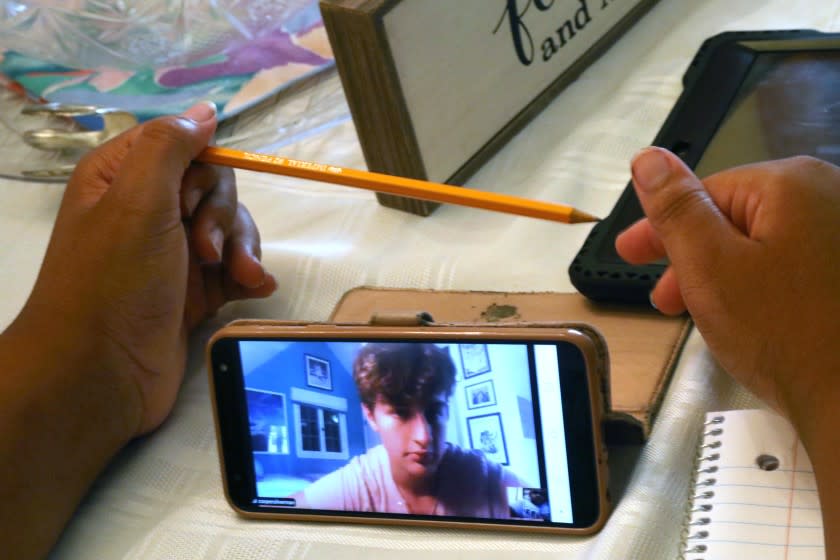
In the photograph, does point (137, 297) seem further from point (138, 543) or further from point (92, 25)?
point (92, 25)

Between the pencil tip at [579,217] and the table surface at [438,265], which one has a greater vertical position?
the pencil tip at [579,217]

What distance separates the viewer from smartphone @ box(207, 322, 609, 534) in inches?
16.8

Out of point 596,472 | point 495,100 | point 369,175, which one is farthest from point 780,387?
point 495,100

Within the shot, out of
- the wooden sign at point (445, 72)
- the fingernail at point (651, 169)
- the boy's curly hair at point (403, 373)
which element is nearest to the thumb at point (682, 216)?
the fingernail at point (651, 169)

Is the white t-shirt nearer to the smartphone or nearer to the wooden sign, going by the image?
the smartphone

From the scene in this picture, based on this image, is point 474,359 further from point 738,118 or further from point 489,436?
point 738,118

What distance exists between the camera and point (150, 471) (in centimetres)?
53

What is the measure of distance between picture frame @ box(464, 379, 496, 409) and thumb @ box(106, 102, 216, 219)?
0.21m

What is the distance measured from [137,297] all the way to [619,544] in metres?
0.28

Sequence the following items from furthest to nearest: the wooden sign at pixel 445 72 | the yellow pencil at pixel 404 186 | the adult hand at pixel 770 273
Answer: the wooden sign at pixel 445 72 → the yellow pencil at pixel 404 186 → the adult hand at pixel 770 273

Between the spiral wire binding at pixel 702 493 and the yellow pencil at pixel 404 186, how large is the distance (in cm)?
11

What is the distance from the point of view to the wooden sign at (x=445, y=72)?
608 millimetres

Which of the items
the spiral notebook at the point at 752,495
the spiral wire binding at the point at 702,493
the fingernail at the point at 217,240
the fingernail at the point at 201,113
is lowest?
the spiral wire binding at the point at 702,493

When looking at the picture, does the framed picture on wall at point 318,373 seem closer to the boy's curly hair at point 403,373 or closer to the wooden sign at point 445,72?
the boy's curly hair at point 403,373
